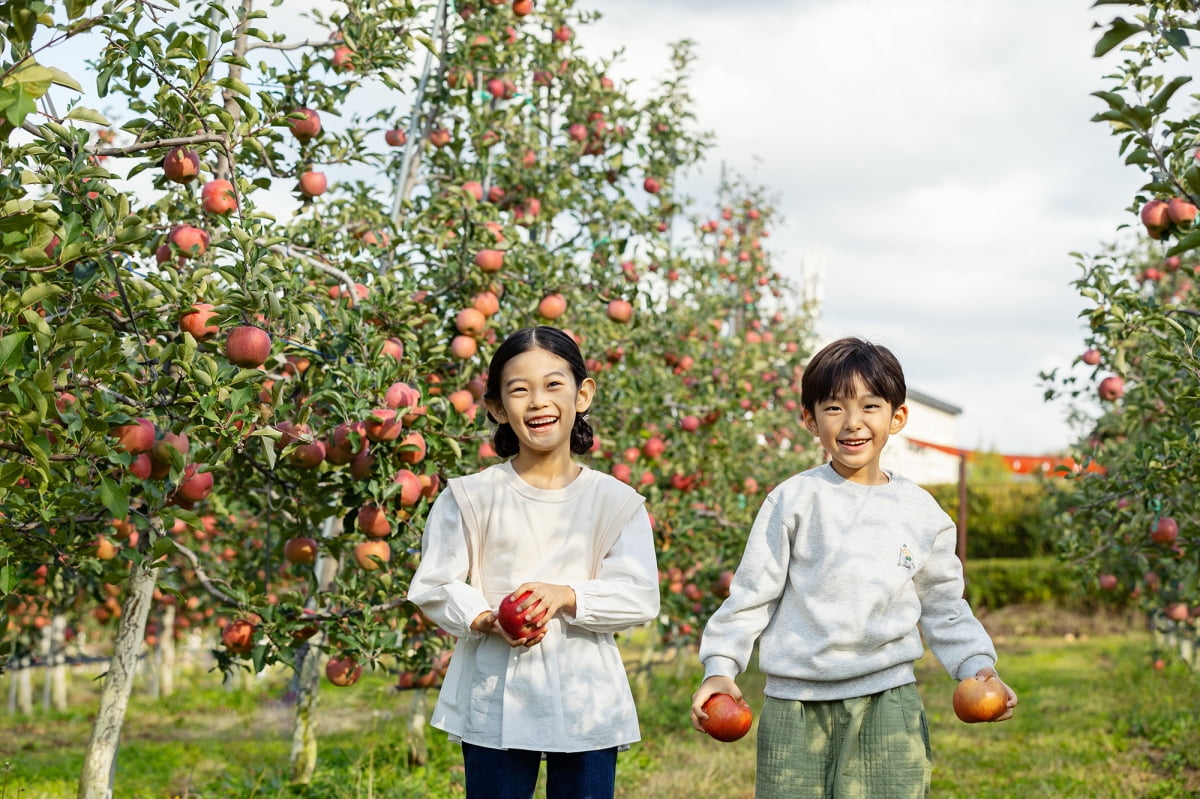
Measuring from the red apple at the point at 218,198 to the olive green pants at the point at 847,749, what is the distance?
2047mm

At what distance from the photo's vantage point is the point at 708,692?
75.7 inches

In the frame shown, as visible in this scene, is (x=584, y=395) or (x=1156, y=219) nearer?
(x=584, y=395)

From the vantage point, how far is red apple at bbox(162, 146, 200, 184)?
285 cm

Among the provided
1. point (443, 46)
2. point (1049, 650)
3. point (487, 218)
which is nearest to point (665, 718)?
point (487, 218)

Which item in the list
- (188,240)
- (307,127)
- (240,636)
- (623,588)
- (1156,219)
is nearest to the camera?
(623,588)

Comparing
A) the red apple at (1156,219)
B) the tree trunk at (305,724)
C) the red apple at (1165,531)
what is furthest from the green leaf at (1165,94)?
the tree trunk at (305,724)

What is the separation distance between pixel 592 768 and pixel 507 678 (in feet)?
0.71

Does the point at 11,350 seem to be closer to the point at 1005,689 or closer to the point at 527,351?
the point at 527,351

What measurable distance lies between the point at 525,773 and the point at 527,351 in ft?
2.48

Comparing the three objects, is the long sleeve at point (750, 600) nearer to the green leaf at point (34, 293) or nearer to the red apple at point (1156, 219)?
the green leaf at point (34, 293)

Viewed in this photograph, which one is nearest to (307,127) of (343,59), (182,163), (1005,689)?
(343,59)

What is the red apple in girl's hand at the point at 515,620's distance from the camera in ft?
6.16

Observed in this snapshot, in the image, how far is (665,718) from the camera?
6238 mm

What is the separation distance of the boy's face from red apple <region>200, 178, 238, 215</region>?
1837mm
